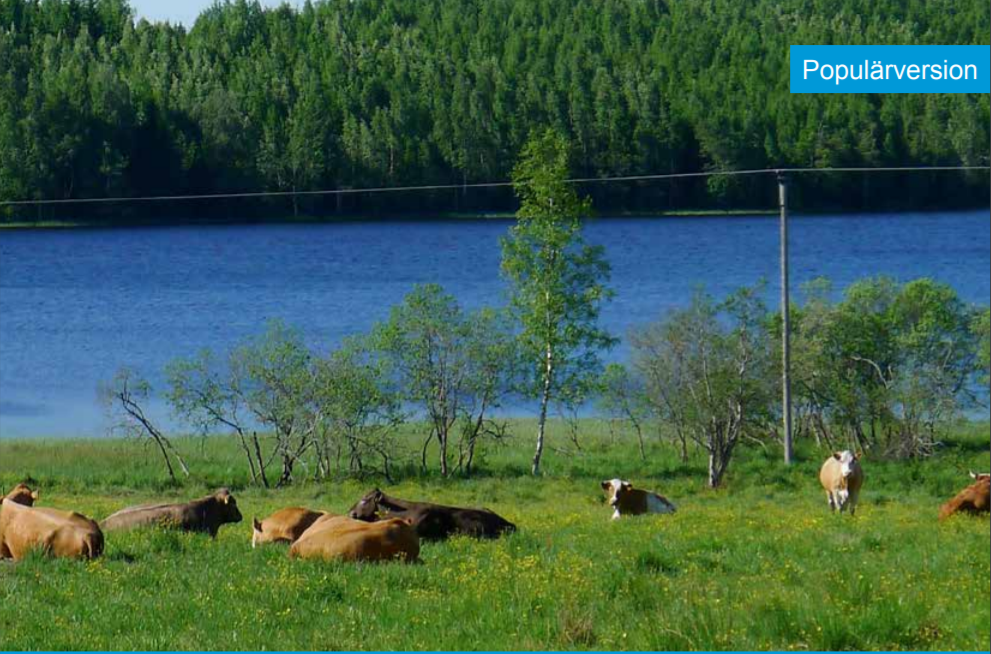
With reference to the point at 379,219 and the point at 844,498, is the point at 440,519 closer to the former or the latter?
the point at 844,498

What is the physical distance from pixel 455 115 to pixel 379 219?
10824 millimetres

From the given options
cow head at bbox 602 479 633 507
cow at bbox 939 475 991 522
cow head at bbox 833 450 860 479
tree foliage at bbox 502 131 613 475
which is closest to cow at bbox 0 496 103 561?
cow head at bbox 602 479 633 507

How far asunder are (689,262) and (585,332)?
4287 centimetres

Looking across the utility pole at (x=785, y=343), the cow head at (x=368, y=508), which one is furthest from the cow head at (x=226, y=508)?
the utility pole at (x=785, y=343)

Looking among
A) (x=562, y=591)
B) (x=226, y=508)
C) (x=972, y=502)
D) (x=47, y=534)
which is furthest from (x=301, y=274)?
(x=562, y=591)

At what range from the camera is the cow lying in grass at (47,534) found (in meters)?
13.2

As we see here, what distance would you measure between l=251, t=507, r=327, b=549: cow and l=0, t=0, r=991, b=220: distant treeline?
60.7 metres

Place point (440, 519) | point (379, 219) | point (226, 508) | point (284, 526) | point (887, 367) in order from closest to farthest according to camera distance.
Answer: point (284, 526), point (440, 519), point (226, 508), point (887, 367), point (379, 219)

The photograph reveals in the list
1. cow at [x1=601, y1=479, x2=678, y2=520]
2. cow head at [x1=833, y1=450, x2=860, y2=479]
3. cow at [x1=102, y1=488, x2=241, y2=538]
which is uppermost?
cow at [x1=102, y1=488, x2=241, y2=538]

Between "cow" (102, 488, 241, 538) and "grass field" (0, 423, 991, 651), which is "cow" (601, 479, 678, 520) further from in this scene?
"cow" (102, 488, 241, 538)

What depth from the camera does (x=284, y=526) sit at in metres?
14.9

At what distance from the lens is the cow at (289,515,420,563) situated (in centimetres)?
1262

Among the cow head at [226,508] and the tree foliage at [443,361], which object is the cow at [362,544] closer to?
the cow head at [226,508]

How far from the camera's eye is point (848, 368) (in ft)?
108
